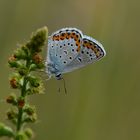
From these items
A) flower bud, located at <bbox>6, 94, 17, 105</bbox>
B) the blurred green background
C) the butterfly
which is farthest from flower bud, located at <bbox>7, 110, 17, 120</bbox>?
the blurred green background

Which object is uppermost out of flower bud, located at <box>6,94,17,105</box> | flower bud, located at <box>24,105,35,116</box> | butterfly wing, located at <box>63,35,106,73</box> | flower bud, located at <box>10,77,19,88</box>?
butterfly wing, located at <box>63,35,106,73</box>

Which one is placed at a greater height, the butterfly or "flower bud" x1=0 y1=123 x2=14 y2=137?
the butterfly

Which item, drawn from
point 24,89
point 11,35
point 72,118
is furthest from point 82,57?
point 11,35

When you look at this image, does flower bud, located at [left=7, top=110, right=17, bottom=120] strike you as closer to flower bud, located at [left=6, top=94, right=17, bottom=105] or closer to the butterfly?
flower bud, located at [left=6, top=94, right=17, bottom=105]

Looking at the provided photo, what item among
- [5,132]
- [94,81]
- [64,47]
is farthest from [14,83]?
[94,81]

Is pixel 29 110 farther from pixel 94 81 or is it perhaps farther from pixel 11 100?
pixel 94 81

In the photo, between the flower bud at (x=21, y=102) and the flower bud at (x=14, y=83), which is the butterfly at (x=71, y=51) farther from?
the flower bud at (x=21, y=102)
